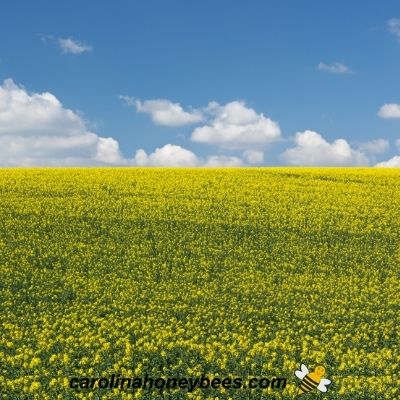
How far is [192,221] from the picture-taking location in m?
29.5

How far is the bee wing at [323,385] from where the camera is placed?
14031 mm

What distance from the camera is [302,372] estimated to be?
14.8 meters

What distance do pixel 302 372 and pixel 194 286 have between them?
22.8 ft

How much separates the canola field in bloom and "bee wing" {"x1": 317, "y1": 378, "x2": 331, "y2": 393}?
155 mm

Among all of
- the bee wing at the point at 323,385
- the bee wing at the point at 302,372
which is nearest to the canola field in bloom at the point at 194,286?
the bee wing at the point at 323,385

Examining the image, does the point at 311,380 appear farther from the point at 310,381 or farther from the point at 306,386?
the point at 306,386

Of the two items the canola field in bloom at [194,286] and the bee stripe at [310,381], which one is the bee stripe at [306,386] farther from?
the canola field in bloom at [194,286]

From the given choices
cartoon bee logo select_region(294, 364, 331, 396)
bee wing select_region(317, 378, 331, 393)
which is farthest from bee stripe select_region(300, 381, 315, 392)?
bee wing select_region(317, 378, 331, 393)

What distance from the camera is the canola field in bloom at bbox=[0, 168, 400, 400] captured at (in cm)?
1491

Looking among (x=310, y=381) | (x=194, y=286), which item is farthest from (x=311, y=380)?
(x=194, y=286)

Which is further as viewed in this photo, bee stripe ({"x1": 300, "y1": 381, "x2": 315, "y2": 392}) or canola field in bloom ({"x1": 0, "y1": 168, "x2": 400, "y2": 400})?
canola field in bloom ({"x1": 0, "y1": 168, "x2": 400, "y2": 400})

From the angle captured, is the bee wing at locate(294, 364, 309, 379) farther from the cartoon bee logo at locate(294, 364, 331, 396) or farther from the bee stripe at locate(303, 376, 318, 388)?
the bee stripe at locate(303, 376, 318, 388)

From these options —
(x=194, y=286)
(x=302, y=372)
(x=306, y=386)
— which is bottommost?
(x=306, y=386)

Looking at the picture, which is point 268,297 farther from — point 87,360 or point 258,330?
point 87,360
